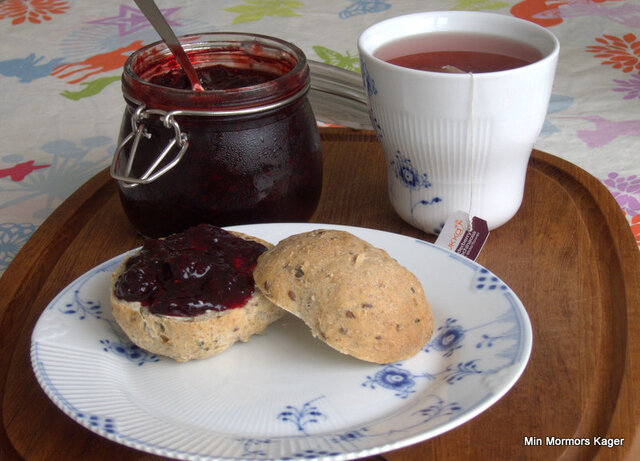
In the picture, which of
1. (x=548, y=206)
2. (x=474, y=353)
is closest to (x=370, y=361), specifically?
(x=474, y=353)

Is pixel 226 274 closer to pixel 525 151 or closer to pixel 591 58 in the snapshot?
pixel 525 151

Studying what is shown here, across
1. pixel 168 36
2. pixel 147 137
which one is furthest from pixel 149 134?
pixel 168 36

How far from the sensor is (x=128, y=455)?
0.80 metres

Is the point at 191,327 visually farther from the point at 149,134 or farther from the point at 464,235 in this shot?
the point at 464,235

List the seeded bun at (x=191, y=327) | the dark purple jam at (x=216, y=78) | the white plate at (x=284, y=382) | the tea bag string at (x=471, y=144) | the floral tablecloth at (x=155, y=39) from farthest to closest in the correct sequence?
the floral tablecloth at (x=155, y=39), the dark purple jam at (x=216, y=78), the tea bag string at (x=471, y=144), the seeded bun at (x=191, y=327), the white plate at (x=284, y=382)

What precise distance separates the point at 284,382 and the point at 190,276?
6.8 inches

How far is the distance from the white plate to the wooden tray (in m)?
0.04

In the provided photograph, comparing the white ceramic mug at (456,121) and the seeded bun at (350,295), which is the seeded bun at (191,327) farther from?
the white ceramic mug at (456,121)

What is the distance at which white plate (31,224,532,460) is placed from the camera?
771 millimetres

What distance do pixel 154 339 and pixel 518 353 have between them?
1.41ft

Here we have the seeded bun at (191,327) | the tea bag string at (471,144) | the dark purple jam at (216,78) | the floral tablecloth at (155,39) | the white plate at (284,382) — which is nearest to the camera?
the white plate at (284,382)

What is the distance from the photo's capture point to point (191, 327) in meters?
0.89

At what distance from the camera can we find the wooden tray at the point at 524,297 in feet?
2.68

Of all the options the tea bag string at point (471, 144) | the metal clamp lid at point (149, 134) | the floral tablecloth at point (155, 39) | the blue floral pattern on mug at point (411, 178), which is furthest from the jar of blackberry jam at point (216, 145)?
the floral tablecloth at point (155, 39)
